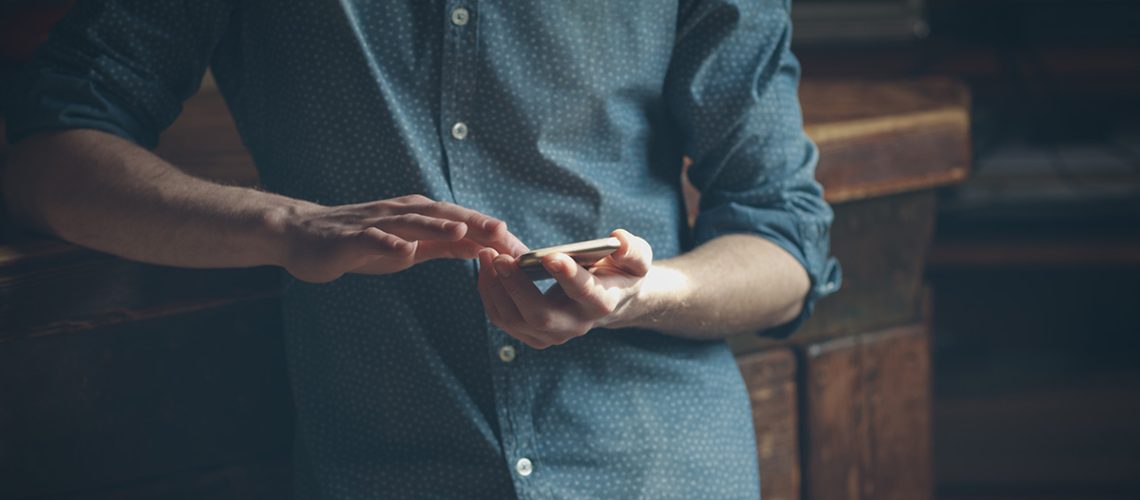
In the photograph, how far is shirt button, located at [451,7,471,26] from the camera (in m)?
1.00

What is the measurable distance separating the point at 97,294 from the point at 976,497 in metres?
1.57

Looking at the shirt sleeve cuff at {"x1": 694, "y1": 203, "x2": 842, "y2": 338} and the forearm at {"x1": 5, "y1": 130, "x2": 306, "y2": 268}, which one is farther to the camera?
the shirt sleeve cuff at {"x1": 694, "y1": 203, "x2": 842, "y2": 338}

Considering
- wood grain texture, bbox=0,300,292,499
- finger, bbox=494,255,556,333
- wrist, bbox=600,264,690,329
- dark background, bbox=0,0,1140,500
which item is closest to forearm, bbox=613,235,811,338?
wrist, bbox=600,264,690,329

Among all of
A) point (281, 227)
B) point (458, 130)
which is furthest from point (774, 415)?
point (281, 227)

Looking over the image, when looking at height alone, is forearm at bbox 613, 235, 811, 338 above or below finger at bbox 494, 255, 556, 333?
below

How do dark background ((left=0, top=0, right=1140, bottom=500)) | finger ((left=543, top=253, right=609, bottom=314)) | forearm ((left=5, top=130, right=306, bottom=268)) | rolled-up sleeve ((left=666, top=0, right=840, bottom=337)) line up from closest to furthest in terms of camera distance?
finger ((left=543, top=253, right=609, bottom=314)) → forearm ((left=5, top=130, right=306, bottom=268)) → rolled-up sleeve ((left=666, top=0, right=840, bottom=337)) → dark background ((left=0, top=0, right=1140, bottom=500))

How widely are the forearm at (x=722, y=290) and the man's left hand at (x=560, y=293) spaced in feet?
0.22

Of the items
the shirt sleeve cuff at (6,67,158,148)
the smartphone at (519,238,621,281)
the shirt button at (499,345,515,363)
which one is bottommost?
the shirt button at (499,345,515,363)

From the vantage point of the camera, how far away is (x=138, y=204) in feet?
3.14

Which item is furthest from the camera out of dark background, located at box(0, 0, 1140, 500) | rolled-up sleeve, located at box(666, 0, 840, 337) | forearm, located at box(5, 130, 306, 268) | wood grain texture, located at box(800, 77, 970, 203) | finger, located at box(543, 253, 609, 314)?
dark background, located at box(0, 0, 1140, 500)

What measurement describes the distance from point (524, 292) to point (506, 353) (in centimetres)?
16

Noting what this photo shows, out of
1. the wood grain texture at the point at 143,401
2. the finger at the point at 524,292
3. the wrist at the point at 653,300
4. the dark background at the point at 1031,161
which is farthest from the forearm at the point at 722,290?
the dark background at the point at 1031,161

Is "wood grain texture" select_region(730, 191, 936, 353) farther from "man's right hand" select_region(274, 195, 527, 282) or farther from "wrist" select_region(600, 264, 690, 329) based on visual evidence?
"man's right hand" select_region(274, 195, 527, 282)

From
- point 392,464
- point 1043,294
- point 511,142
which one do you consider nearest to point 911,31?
point 1043,294
